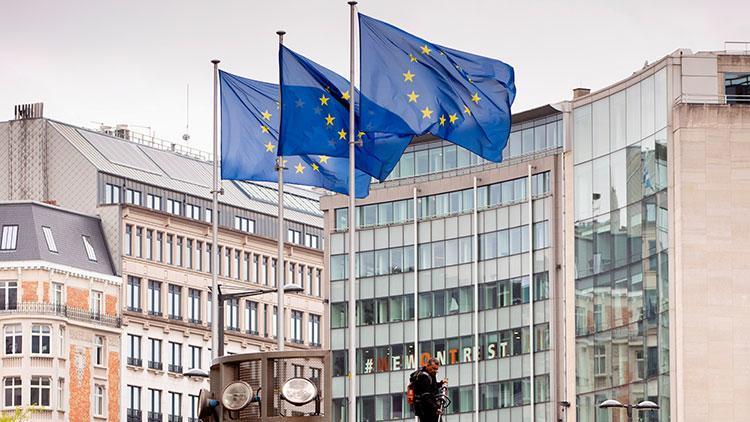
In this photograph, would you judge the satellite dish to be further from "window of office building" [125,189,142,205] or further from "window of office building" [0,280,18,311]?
"window of office building" [125,189,142,205]

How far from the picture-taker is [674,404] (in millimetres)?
101375

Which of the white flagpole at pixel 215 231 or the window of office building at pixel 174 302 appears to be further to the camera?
the window of office building at pixel 174 302

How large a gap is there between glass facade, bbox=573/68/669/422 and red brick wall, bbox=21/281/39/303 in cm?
3715

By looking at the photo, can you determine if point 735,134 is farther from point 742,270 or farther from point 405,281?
point 405,281

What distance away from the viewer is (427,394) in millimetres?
29266

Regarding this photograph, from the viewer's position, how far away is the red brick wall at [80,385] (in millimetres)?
134500

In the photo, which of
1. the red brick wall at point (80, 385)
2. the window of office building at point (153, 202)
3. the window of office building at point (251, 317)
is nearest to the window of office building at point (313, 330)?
the window of office building at point (251, 317)

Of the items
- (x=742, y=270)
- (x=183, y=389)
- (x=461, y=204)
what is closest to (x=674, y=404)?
(x=742, y=270)

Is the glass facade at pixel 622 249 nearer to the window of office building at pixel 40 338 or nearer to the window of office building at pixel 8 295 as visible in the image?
the window of office building at pixel 40 338

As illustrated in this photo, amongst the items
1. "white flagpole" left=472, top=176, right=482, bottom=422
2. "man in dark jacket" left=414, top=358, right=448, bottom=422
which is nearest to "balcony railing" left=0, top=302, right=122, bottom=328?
"white flagpole" left=472, top=176, right=482, bottom=422

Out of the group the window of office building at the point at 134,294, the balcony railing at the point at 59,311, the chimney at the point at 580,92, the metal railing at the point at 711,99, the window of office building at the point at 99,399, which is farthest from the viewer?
the window of office building at the point at 134,294

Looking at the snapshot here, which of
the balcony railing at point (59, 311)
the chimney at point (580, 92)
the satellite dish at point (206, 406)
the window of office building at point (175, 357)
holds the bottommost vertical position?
the satellite dish at point (206, 406)

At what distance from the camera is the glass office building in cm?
11731

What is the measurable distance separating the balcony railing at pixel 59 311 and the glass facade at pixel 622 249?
36.6 meters
